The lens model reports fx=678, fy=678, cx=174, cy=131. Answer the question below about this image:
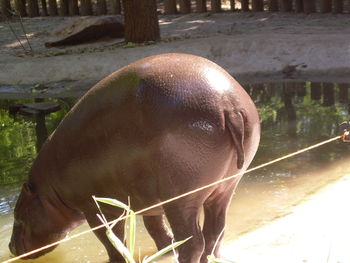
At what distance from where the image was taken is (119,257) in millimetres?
3793

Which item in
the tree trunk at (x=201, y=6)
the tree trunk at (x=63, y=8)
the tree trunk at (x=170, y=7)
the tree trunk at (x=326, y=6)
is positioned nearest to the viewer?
the tree trunk at (x=326, y=6)

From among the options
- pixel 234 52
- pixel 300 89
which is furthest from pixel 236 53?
pixel 300 89

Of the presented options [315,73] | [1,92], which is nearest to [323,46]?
[315,73]

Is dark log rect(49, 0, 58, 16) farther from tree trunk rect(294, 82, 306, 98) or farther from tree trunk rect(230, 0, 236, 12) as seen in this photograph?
tree trunk rect(294, 82, 306, 98)

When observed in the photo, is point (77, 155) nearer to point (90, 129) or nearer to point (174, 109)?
point (90, 129)

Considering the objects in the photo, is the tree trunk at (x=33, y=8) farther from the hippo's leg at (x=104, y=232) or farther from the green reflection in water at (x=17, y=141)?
the hippo's leg at (x=104, y=232)

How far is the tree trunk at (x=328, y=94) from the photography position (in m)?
7.43

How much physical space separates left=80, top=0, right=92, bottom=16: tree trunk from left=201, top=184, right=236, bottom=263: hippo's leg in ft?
40.5

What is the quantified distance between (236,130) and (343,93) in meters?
5.02

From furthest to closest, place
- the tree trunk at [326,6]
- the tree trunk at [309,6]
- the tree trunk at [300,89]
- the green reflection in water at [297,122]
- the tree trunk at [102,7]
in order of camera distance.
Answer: the tree trunk at [102,7]
the tree trunk at [309,6]
the tree trunk at [326,6]
the tree trunk at [300,89]
the green reflection in water at [297,122]

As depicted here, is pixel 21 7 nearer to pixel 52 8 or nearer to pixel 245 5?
pixel 52 8

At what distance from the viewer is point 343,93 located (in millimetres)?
7777

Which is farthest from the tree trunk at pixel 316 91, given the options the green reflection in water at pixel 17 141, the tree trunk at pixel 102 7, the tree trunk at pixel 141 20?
the tree trunk at pixel 102 7

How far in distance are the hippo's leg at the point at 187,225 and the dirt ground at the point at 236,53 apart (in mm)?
5704
